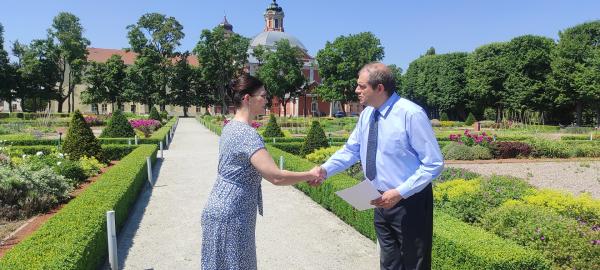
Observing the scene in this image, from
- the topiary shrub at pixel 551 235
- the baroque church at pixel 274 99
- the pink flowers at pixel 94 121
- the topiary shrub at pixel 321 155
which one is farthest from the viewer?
the baroque church at pixel 274 99

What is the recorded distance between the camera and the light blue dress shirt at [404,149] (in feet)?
8.07

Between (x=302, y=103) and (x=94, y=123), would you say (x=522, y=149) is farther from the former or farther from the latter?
(x=302, y=103)

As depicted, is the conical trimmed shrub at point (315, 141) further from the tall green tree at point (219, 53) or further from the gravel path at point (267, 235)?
the tall green tree at point (219, 53)

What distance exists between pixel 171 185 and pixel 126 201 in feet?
9.95

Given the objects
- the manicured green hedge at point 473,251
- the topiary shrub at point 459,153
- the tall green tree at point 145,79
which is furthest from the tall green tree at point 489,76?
the manicured green hedge at point 473,251

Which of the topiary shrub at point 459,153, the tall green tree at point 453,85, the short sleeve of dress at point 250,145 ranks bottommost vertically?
the topiary shrub at point 459,153

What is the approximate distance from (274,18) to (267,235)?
76507 mm

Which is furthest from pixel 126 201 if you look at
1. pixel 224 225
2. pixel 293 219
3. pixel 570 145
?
pixel 570 145

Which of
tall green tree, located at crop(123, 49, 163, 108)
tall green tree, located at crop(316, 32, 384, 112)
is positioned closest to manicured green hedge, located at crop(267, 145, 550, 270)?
tall green tree, located at crop(316, 32, 384, 112)

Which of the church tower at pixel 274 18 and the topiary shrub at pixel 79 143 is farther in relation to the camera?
the church tower at pixel 274 18

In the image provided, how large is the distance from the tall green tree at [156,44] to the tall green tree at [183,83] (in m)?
1.19

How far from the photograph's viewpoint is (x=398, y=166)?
259 cm

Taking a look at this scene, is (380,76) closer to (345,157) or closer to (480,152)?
(345,157)

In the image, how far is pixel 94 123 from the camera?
3325cm
